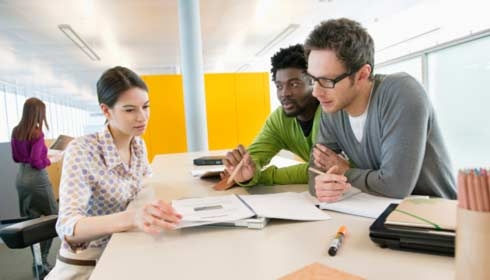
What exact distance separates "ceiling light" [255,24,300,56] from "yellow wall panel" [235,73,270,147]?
154 cm

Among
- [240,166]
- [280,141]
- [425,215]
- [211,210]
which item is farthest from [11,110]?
[425,215]

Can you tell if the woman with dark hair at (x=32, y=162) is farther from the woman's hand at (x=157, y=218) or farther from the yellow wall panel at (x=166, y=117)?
the woman's hand at (x=157, y=218)

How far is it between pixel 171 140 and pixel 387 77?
358 centimetres

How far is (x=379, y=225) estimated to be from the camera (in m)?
0.73

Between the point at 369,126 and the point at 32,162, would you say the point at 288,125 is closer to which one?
the point at 369,126

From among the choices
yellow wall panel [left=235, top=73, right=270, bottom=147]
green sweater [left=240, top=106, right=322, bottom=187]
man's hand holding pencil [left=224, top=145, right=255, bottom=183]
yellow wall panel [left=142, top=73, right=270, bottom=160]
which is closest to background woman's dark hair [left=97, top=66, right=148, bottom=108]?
man's hand holding pencil [left=224, top=145, right=255, bottom=183]

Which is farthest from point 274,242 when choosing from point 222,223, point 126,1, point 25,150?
point 126,1

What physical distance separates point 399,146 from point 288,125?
0.78 meters

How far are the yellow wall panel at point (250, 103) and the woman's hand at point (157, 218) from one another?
3784 millimetres

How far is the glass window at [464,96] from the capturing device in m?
3.99

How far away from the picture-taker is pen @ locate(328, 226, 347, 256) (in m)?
0.69

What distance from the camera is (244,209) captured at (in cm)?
96

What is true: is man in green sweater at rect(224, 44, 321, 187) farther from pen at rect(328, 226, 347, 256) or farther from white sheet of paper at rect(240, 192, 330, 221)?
pen at rect(328, 226, 347, 256)

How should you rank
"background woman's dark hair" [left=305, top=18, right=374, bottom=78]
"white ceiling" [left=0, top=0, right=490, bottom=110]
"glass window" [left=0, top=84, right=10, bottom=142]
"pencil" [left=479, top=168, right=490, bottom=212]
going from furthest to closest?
"glass window" [left=0, top=84, right=10, bottom=142] < "white ceiling" [left=0, top=0, right=490, bottom=110] < "background woman's dark hair" [left=305, top=18, right=374, bottom=78] < "pencil" [left=479, top=168, right=490, bottom=212]
